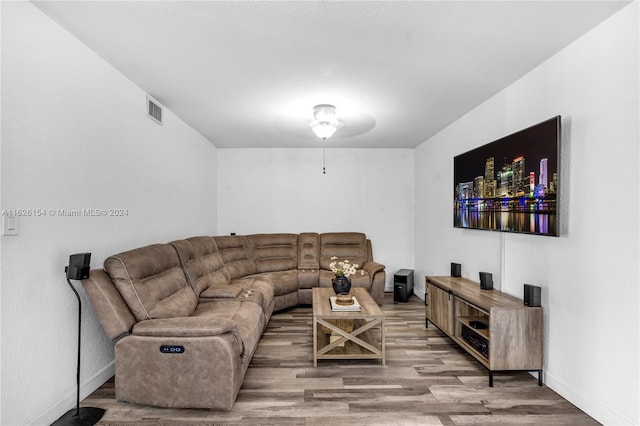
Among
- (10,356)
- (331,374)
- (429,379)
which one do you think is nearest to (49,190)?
(10,356)

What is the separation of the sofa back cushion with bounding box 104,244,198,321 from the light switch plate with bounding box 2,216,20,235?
589mm

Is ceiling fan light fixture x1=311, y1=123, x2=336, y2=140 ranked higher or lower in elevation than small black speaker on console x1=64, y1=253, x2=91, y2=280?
higher

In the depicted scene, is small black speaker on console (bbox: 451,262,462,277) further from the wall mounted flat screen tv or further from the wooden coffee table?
the wooden coffee table

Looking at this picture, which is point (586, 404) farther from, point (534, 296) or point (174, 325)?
point (174, 325)

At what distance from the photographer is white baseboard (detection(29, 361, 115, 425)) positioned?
79.4 inches

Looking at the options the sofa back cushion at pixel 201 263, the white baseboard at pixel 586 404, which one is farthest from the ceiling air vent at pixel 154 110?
the white baseboard at pixel 586 404

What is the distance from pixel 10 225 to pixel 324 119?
2.81 metres

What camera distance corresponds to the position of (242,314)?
2.89 metres

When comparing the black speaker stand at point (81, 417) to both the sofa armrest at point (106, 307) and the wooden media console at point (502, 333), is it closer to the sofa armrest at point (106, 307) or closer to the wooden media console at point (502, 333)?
the sofa armrest at point (106, 307)

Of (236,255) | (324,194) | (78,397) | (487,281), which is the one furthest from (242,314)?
(324,194)

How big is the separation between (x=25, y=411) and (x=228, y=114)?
3.15 meters

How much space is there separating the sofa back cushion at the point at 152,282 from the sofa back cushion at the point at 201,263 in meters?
0.14

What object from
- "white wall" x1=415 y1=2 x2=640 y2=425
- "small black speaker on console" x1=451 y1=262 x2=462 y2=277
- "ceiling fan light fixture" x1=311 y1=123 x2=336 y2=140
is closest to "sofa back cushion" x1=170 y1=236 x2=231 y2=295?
"ceiling fan light fixture" x1=311 y1=123 x2=336 y2=140

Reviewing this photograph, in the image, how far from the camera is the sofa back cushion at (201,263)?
3299mm
